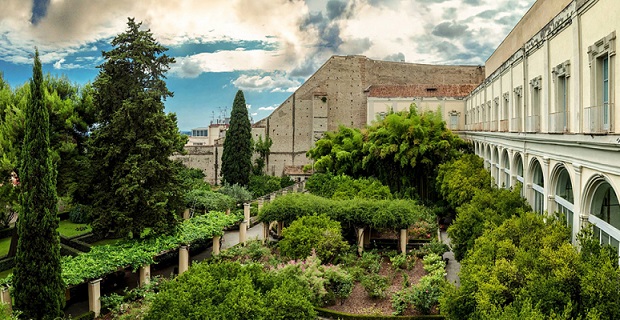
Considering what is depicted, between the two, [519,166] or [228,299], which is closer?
[228,299]

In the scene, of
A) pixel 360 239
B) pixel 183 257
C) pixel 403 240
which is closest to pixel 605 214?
pixel 403 240

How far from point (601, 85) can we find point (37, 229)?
45.3ft

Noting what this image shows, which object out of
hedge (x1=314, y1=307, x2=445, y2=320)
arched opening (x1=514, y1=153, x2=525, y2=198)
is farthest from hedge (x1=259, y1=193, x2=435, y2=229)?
hedge (x1=314, y1=307, x2=445, y2=320)

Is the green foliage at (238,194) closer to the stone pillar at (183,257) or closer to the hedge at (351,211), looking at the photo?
the hedge at (351,211)

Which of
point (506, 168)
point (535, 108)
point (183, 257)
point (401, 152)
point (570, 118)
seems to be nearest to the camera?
point (570, 118)

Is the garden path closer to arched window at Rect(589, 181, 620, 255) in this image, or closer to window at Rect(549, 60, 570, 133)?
window at Rect(549, 60, 570, 133)

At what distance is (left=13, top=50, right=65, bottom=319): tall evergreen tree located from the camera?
11.2 meters

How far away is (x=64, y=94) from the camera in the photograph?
18.2 meters

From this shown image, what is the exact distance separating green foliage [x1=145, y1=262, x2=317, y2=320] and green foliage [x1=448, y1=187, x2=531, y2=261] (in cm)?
561

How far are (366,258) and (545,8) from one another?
43.0ft

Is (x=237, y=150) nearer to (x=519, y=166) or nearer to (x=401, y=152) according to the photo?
(x=401, y=152)

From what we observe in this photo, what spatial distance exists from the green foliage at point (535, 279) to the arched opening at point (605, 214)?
1.63ft

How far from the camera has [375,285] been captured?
46.6 feet

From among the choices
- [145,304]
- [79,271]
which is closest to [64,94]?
[79,271]
